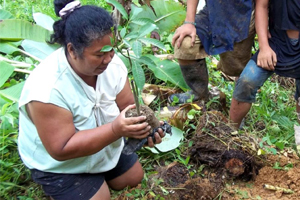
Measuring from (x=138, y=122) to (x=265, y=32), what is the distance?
114 cm

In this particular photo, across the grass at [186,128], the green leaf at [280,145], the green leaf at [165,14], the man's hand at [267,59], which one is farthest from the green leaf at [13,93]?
the green leaf at [280,145]

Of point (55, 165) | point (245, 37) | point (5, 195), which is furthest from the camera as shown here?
point (245, 37)

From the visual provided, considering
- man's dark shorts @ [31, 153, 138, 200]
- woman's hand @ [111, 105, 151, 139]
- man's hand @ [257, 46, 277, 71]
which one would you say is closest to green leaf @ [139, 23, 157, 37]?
woman's hand @ [111, 105, 151, 139]

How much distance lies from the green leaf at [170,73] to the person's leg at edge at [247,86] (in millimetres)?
617

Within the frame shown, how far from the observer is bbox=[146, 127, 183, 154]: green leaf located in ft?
8.04

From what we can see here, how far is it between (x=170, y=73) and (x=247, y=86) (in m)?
0.84

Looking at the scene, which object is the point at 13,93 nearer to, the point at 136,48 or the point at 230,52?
the point at 136,48

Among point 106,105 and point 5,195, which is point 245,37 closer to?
point 106,105

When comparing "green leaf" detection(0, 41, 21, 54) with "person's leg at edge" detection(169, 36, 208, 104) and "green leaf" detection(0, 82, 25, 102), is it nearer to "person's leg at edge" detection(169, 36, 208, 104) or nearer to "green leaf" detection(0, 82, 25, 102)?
"green leaf" detection(0, 82, 25, 102)

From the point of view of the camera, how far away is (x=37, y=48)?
3.09m

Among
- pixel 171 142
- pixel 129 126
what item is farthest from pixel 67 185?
pixel 171 142

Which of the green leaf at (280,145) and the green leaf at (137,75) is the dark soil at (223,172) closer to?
the green leaf at (280,145)

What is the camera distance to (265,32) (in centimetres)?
234

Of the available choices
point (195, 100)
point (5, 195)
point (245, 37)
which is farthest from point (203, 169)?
point (5, 195)
